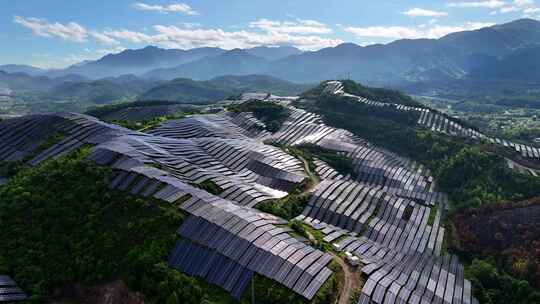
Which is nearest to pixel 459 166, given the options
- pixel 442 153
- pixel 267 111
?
pixel 442 153

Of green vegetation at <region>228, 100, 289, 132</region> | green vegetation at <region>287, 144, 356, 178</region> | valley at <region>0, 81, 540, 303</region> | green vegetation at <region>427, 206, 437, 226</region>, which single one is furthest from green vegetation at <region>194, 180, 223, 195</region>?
green vegetation at <region>228, 100, 289, 132</region>

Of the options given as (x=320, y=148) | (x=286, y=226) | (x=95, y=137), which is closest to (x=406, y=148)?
(x=320, y=148)

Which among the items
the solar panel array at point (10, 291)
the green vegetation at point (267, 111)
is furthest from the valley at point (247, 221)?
the green vegetation at point (267, 111)

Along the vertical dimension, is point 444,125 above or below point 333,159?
below

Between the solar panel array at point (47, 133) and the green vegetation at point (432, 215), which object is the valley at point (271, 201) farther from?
the green vegetation at point (432, 215)

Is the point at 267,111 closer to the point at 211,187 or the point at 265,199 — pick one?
the point at 265,199

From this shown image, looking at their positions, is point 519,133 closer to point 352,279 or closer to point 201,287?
point 352,279
